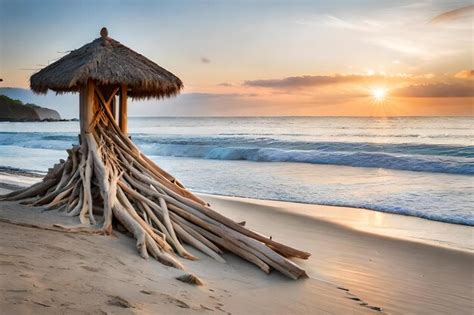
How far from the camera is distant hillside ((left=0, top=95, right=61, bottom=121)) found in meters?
52.0

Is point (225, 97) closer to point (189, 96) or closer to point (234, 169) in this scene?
point (189, 96)

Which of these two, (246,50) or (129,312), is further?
(246,50)

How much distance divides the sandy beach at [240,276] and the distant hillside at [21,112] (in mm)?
45143

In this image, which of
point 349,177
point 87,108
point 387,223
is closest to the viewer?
point 87,108

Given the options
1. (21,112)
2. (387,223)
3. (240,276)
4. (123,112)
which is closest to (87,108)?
(123,112)

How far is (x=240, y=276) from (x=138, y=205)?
1763 mm

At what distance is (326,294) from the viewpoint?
17.0 ft

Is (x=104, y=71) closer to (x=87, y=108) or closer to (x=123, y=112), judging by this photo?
(x=87, y=108)

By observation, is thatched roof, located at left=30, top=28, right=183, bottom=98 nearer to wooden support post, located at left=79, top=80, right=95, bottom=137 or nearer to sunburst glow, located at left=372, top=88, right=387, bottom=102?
wooden support post, located at left=79, top=80, right=95, bottom=137

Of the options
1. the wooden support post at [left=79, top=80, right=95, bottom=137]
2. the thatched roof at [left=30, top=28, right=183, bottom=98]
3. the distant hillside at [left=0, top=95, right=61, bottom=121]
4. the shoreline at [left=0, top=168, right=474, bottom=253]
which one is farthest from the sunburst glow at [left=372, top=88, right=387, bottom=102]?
the distant hillside at [left=0, top=95, right=61, bottom=121]

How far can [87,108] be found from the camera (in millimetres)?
6918

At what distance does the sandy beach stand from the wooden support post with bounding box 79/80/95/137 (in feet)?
4.31

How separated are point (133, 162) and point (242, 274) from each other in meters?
2.47

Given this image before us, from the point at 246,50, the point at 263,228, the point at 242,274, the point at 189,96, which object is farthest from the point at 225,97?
the point at 242,274
